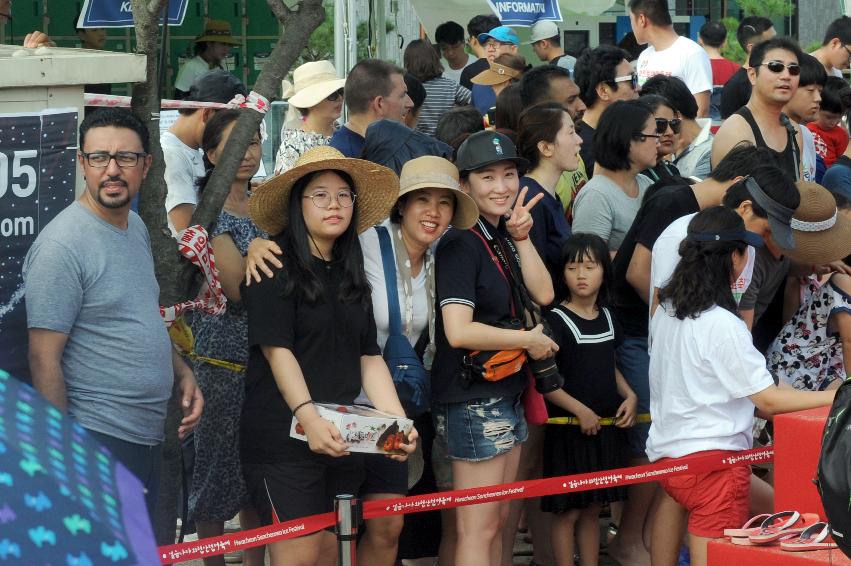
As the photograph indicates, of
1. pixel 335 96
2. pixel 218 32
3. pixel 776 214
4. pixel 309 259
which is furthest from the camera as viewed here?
pixel 218 32

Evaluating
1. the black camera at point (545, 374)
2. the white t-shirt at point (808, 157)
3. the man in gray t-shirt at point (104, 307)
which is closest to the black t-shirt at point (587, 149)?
the white t-shirt at point (808, 157)

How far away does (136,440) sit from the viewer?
14.2 feet

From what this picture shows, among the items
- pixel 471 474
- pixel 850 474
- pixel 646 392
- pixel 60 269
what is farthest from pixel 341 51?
pixel 850 474

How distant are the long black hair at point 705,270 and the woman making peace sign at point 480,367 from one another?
1.80ft

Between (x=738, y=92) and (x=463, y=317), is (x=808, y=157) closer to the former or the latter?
(x=738, y=92)

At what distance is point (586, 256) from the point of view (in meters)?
5.75

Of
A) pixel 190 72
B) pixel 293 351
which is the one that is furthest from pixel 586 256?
pixel 190 72

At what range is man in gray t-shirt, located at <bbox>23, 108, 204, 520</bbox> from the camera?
13.3ft

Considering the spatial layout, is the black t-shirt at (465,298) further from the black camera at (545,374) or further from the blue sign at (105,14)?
the blue sign at (105,14)

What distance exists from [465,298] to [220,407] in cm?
115

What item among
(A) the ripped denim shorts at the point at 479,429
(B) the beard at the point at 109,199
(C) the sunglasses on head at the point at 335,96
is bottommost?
(A) the ripped denim shorts at the point at 479,429

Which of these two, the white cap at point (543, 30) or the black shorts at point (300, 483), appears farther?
the white cap at point (543, 30)

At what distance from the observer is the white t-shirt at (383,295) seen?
5023mm

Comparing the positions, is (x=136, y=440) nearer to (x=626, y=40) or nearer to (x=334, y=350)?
(x=334, y=350)
